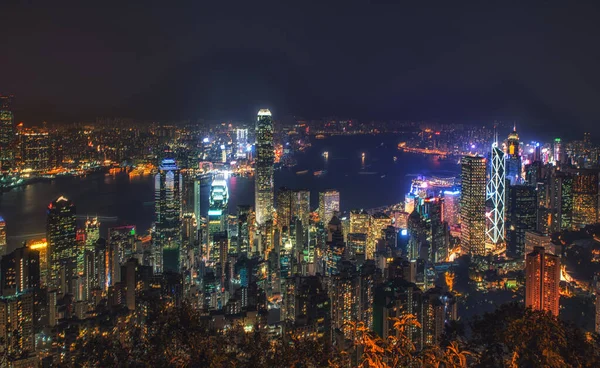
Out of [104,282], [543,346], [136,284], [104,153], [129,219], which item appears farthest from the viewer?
[104,153]

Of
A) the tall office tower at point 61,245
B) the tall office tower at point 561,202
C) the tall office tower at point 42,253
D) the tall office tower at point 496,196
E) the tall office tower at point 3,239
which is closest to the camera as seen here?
the tall office tower at point 42,253

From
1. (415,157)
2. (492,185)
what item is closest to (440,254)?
(492,185)

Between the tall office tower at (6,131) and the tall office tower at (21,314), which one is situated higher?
the tall office tower at (6,131)

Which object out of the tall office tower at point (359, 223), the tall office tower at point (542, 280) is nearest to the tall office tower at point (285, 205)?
the tall office tower at point (359, 223)

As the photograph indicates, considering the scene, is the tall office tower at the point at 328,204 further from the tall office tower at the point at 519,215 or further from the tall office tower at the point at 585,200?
the tall office tower at the point at 585,200

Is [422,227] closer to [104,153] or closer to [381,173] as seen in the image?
[381,173]

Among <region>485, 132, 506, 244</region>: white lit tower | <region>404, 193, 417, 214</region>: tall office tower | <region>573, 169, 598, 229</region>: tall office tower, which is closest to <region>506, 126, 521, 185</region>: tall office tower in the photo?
<region>485, 132, 506, 244</region>: white lit tower

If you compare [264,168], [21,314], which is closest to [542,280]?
[21,314]
